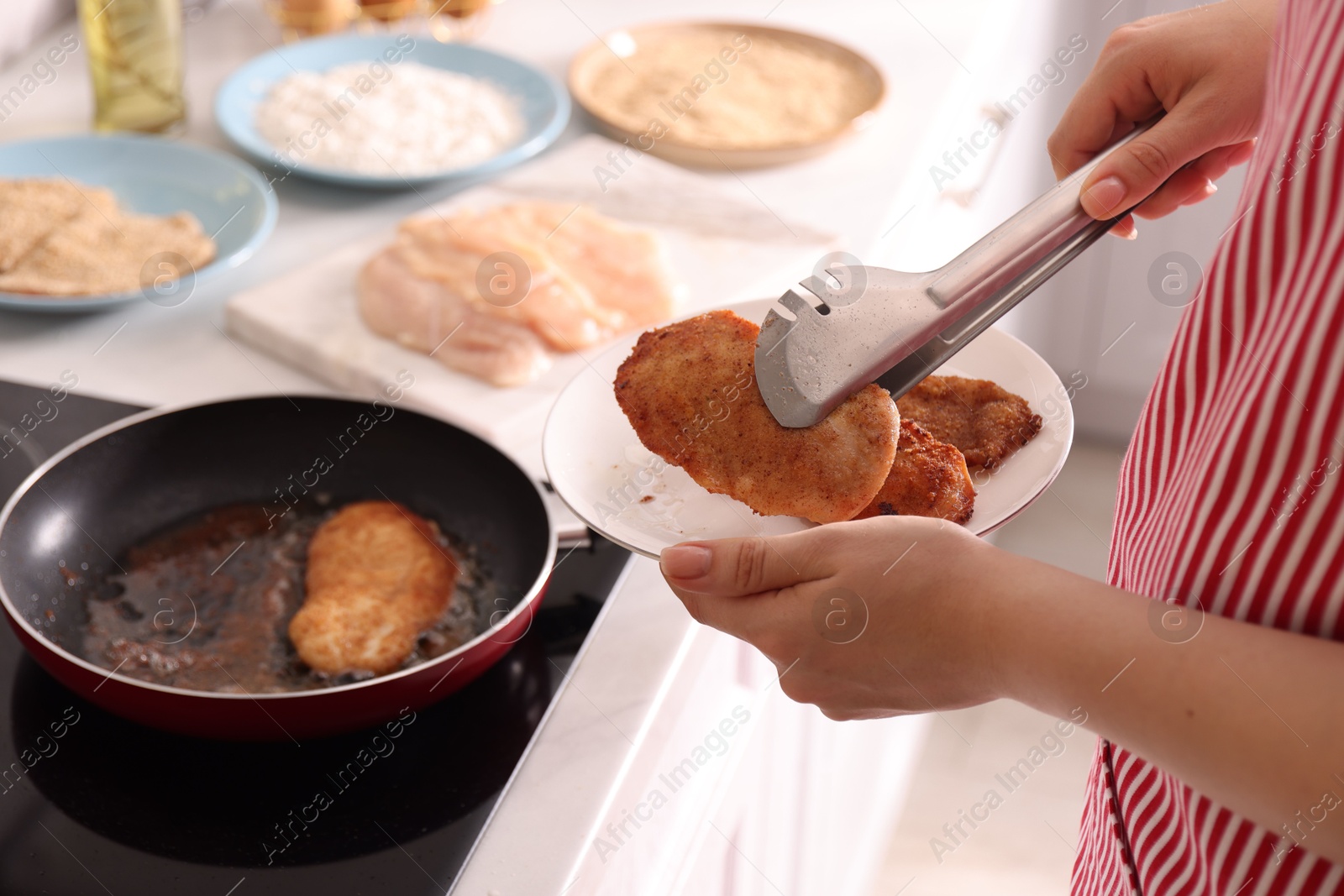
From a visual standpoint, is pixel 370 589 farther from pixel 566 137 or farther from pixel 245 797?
pixel 566 137

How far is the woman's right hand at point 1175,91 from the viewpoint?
2.18 ft

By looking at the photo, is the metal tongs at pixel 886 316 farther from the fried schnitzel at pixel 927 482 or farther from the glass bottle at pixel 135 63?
the glass bottle at pixel 135 63

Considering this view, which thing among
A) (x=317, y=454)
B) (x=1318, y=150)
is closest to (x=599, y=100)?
(x=317, y=454)

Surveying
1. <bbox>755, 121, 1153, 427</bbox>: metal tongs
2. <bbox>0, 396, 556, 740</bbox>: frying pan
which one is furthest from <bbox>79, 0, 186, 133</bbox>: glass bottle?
<bbox>755, 121, 1153, 427</bbox>: metal tongs

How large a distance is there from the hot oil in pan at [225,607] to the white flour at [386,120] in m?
0.58

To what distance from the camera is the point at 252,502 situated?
3.08 feet

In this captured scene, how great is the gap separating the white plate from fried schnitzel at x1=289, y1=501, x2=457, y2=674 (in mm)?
204

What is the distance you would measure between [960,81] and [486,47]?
0.69 meters

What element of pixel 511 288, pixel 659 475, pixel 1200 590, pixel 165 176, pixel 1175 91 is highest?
pixel 1175 91

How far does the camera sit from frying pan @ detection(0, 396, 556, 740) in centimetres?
68

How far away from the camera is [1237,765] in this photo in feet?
1.56

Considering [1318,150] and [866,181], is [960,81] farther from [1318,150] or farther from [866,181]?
[1318,150]

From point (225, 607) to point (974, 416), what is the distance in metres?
0.54

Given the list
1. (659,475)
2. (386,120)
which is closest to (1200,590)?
(659,475)
